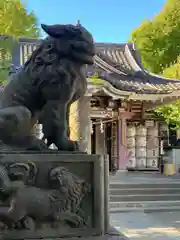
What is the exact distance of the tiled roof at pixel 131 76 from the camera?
13330 millimetres

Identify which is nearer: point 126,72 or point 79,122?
point 79,122

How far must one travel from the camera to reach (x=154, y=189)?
10906mm

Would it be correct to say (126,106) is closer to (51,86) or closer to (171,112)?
(171,112)

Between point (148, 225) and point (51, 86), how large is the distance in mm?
5201

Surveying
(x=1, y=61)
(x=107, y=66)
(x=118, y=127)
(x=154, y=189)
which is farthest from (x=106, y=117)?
(x=1, y=61)

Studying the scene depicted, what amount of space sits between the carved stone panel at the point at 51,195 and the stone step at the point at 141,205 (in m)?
6.71

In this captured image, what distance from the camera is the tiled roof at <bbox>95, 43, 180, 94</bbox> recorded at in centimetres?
1333

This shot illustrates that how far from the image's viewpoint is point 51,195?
261cm

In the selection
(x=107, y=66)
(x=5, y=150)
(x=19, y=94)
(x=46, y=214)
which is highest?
(x=107, y=66)

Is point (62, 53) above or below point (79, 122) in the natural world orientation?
above

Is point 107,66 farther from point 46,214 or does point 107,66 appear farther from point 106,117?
point 46,214

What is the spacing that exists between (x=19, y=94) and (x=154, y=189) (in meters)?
8.56

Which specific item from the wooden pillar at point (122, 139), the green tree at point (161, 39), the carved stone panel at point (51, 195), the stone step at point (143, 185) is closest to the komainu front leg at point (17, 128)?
the carved stone panel at point (51, 195)

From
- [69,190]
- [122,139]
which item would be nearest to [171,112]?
[122,139]
